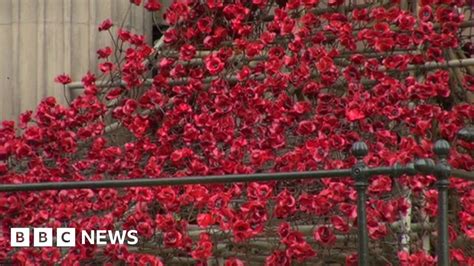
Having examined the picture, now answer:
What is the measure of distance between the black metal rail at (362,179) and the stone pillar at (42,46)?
3374 mm

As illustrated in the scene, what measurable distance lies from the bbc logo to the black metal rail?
2.15 m

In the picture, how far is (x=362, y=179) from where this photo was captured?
5637mm

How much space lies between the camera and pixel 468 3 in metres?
8.93

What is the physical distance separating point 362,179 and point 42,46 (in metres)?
4.49

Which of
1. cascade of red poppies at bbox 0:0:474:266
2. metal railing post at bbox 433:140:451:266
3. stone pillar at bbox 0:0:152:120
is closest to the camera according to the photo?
metal railing post at bbox 433:140:451:266

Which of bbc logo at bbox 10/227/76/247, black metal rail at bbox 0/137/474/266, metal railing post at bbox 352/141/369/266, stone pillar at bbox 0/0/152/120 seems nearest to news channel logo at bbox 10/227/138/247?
bbc logo at bbox 10/227/76/247

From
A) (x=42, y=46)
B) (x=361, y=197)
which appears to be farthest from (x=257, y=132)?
(x=361, y=197)

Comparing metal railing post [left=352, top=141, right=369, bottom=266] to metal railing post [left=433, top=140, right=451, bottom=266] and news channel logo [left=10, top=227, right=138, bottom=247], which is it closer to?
metal railing post [left=433, top=140, right=451, bottom=266]

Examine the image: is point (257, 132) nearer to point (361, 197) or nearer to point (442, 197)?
point (361, 197)

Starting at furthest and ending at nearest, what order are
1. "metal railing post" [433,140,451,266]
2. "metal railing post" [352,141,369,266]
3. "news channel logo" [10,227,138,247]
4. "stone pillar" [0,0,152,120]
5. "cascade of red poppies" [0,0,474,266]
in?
1. "stone pillar" [0,0,152,120]
2. "news channel logo" [10,227,138,247]
3. "cascade of red poppies" [0,0,474,266]
4. "metal railing post" [352,141,369,266]
5. "metal railing post" [433,140,451,266]

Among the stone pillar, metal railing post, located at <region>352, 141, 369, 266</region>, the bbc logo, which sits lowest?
the bbc logo

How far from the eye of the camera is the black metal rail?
5.16 metres

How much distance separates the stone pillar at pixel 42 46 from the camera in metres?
9.52

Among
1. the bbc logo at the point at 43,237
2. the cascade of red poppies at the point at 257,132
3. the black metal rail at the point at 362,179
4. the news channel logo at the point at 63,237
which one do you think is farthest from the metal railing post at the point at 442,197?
the bbc logo at the point at 43,237
